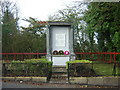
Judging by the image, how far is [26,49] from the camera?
14961 millimetres

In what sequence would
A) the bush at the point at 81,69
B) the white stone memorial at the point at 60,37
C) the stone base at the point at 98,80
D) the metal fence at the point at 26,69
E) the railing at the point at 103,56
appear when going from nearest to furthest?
the stone base at the point at 98,80
the bush at the point at 81,69
the metal fence at the point at 26,69
the white stone memorial at the point at 60,37
the railing at the point at 103,56

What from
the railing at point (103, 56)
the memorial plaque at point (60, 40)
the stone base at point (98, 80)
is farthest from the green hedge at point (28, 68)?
the railing at point (103, 56)

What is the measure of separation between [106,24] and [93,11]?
1301 mm

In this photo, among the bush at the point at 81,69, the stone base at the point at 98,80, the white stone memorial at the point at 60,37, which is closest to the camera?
the stone base at the point at 98,80

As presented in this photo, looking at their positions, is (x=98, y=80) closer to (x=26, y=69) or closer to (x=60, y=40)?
(x=26, y=69)

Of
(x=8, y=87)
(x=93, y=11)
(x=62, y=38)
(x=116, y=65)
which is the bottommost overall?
(x=8, y=87)

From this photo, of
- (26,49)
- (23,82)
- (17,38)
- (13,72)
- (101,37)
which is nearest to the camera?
(23,82)

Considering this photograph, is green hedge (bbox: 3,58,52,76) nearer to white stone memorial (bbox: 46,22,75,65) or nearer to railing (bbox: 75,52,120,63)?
white stone memorial (bbox: 46,22,75,65)

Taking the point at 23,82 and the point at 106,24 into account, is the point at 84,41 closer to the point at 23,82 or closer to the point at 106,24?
the point at 106,24

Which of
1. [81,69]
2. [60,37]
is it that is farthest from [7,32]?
[81,69]

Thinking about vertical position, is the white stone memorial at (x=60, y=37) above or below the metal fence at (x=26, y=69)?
above

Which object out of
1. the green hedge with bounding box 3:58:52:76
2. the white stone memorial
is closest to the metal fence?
the green hedge with bounding box 3:58:52:76

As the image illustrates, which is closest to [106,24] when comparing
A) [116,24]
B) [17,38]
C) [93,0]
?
[116,24]

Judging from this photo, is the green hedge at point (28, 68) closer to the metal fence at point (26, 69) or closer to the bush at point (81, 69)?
the metal fence at point (26, 69)
